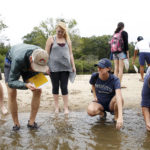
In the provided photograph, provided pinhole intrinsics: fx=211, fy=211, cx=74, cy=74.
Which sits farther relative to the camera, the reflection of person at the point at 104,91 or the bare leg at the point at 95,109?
the bare leg at the point at 95,109

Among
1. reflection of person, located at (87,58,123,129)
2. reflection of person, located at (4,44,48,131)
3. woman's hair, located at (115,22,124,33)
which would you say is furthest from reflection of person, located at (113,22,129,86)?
reflection of person, located at (4,44,48,131)

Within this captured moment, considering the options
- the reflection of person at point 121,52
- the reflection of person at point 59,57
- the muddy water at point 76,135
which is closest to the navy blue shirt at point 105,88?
the muddy water at point 76,135

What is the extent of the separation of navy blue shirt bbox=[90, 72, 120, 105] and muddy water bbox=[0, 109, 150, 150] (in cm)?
43

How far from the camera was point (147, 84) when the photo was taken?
307 centimetres

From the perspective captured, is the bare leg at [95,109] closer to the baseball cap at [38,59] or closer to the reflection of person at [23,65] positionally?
the reflection of person at [23,65]

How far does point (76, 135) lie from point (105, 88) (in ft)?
2.98

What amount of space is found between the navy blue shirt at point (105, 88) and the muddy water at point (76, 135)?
427 mm

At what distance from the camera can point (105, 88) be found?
11.3ft

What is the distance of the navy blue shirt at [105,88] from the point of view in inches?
133

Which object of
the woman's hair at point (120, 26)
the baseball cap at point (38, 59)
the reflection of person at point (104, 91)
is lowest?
the reflection of person at point (104, 91)

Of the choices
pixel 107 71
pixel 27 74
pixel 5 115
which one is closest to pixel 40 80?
pixel 27 74

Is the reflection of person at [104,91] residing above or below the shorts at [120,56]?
below

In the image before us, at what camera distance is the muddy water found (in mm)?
2656

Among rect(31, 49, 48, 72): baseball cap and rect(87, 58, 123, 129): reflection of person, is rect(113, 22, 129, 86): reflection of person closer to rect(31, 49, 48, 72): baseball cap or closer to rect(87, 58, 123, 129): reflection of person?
rect(87, 58, 123, 129): reflection of person
